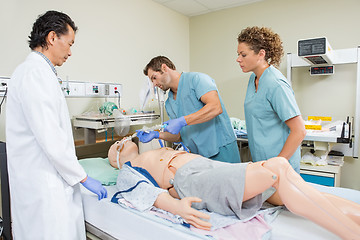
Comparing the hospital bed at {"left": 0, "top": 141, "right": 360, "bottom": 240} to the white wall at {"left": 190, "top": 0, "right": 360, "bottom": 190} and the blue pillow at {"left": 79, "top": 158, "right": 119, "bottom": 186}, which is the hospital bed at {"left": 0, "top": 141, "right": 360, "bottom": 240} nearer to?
the blue pillow at {"left": 79, "top": 158, "right": 119, "bottom": 186}

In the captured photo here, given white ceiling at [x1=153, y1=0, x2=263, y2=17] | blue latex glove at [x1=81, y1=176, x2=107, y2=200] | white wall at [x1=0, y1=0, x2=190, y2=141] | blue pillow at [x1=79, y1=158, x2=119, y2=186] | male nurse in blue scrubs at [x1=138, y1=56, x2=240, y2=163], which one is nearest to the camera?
blue latex glove at [x1=81, y1=176, x2=107, y2=200]

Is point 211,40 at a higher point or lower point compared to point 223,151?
higher

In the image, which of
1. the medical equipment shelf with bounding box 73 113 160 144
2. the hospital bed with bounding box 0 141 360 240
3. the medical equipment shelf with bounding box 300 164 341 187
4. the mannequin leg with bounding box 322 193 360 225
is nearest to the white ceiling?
the medical equipment shelf with bounding box 73 113 160 144

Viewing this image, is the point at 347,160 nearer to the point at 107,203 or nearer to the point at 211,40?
the point at 211,40

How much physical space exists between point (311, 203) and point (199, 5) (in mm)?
3074

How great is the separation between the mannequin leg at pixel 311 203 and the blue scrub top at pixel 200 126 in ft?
2.59

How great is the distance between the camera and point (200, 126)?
1.89 m

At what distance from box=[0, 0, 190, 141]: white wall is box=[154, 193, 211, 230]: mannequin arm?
1521 mm

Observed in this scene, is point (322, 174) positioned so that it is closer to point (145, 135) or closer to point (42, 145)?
point (145, 135)

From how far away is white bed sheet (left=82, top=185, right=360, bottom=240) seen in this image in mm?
1039

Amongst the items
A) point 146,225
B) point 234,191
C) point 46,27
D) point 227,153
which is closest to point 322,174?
A: point 227,153

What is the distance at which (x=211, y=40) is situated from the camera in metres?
3.75

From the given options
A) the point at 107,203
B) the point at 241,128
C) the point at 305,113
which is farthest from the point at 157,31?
the point at 107,203

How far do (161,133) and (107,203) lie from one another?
74cm
